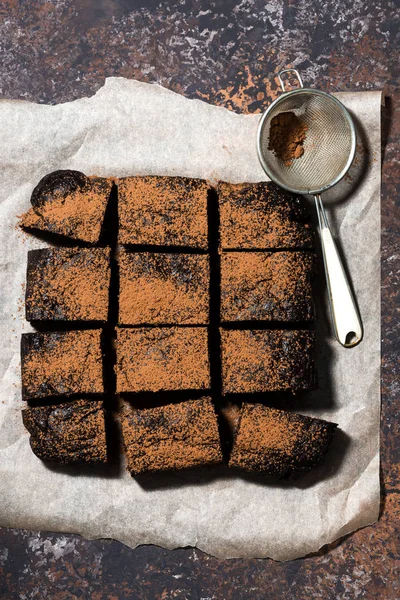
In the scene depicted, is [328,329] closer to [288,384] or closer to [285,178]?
[288,384]

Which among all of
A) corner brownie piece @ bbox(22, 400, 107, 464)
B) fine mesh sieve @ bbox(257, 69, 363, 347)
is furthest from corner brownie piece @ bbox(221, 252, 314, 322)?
corner brownie piece @ bbox(22, 400, 107, 464)

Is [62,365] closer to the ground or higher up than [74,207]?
closer to the ground

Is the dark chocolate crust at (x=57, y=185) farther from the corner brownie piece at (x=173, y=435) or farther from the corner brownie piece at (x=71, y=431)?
the corner brownie piece at (x=173, y=435)

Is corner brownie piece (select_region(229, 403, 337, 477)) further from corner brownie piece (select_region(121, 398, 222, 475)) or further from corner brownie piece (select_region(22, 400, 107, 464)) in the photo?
corner brownie piece (select_region(22, 400, 107, 464))

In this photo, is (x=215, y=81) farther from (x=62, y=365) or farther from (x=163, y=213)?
(x=62, y=365)

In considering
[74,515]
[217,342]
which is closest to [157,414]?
[217,342]

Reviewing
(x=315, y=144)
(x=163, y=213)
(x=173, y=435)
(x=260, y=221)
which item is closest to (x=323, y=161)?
(x=315, y=144)

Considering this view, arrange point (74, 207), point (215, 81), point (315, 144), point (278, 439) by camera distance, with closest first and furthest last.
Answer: point (278, 439)
point (74, 207)
point (315, 144)
point (215, 81)
